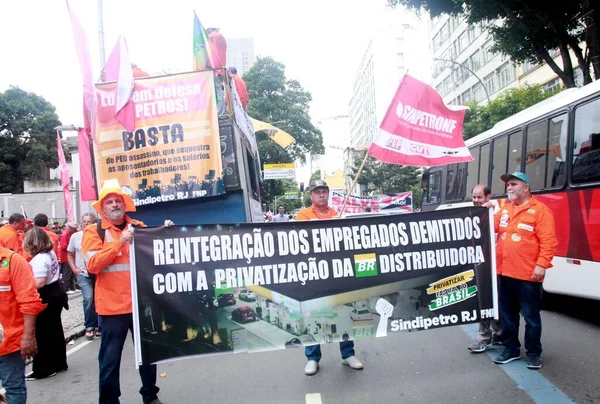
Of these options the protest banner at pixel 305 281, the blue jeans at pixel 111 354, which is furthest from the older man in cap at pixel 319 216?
the blue jeans at pixel 111 354

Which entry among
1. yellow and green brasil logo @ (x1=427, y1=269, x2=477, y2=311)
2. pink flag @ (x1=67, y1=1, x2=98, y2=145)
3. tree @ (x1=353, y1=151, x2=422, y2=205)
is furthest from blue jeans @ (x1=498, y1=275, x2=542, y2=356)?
tree @ (x1=353, y1=151, x2=422, y2=205)

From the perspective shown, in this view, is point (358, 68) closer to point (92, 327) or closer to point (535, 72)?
point (535, 72)

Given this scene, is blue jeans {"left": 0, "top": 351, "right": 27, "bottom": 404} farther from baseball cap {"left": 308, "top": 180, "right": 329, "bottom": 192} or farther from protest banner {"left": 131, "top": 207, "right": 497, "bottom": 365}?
baseball cap {"left": 308, "top": 180, "right": 329, "bottom": 192}

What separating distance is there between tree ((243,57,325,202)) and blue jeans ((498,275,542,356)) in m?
33.5

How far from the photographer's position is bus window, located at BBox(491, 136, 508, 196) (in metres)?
9.23

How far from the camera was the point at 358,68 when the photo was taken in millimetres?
111438

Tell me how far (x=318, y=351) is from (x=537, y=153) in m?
4.86

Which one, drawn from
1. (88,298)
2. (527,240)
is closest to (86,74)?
(88,298)

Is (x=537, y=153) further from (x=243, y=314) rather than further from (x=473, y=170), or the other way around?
(x=243, y=314)

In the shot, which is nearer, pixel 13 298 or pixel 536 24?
pixel 13 298

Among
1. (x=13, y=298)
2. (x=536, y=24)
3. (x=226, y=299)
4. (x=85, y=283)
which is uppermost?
(x=536, y=24)

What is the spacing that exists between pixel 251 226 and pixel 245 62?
477 ft

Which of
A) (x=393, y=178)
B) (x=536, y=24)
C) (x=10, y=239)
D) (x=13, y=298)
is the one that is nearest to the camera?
(x=13, y=298)

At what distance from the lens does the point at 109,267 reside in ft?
13.4
